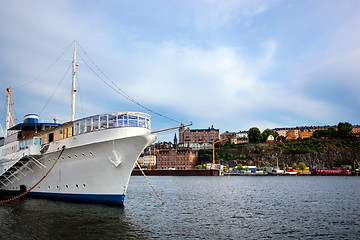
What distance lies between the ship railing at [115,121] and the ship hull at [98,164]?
71 centimetres

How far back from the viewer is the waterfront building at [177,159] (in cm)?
18638

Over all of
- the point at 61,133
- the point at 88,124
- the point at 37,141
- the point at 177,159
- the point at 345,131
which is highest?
the point at 345,131

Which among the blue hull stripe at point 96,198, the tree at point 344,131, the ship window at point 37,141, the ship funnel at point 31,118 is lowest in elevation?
the blue hull stripe at point 96,198

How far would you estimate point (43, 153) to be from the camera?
30375 millimetres

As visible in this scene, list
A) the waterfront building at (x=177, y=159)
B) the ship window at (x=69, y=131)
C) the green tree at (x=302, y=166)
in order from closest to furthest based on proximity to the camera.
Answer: the ship window at (x=69, y=131)
the green tree at (x=302, y=166)
the waterfront building at (x=177, y=159)

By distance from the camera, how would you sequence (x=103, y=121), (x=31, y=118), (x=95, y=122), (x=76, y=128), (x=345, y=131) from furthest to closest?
1. (x=345, y=131)
2. (x=31, y=118)
3. (x=76, y=128)
4. (x=95, y=122)
5. (x=103, y=121)

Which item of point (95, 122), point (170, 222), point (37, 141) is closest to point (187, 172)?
point (37, 141)

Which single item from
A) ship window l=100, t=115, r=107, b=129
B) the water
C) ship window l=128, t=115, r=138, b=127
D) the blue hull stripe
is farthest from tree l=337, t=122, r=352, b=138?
ship window l=100, t=115, r=107, b=129

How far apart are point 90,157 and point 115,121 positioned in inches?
148

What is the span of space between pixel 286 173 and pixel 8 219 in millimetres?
142444

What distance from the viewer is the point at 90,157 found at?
26.3m

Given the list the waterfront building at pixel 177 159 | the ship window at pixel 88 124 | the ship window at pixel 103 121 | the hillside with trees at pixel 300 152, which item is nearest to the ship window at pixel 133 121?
the ship window at pixel 103 121

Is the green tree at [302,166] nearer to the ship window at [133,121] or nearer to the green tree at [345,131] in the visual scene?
the green tree at [345,131]

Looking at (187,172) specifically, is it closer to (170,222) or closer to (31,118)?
(31,118)
